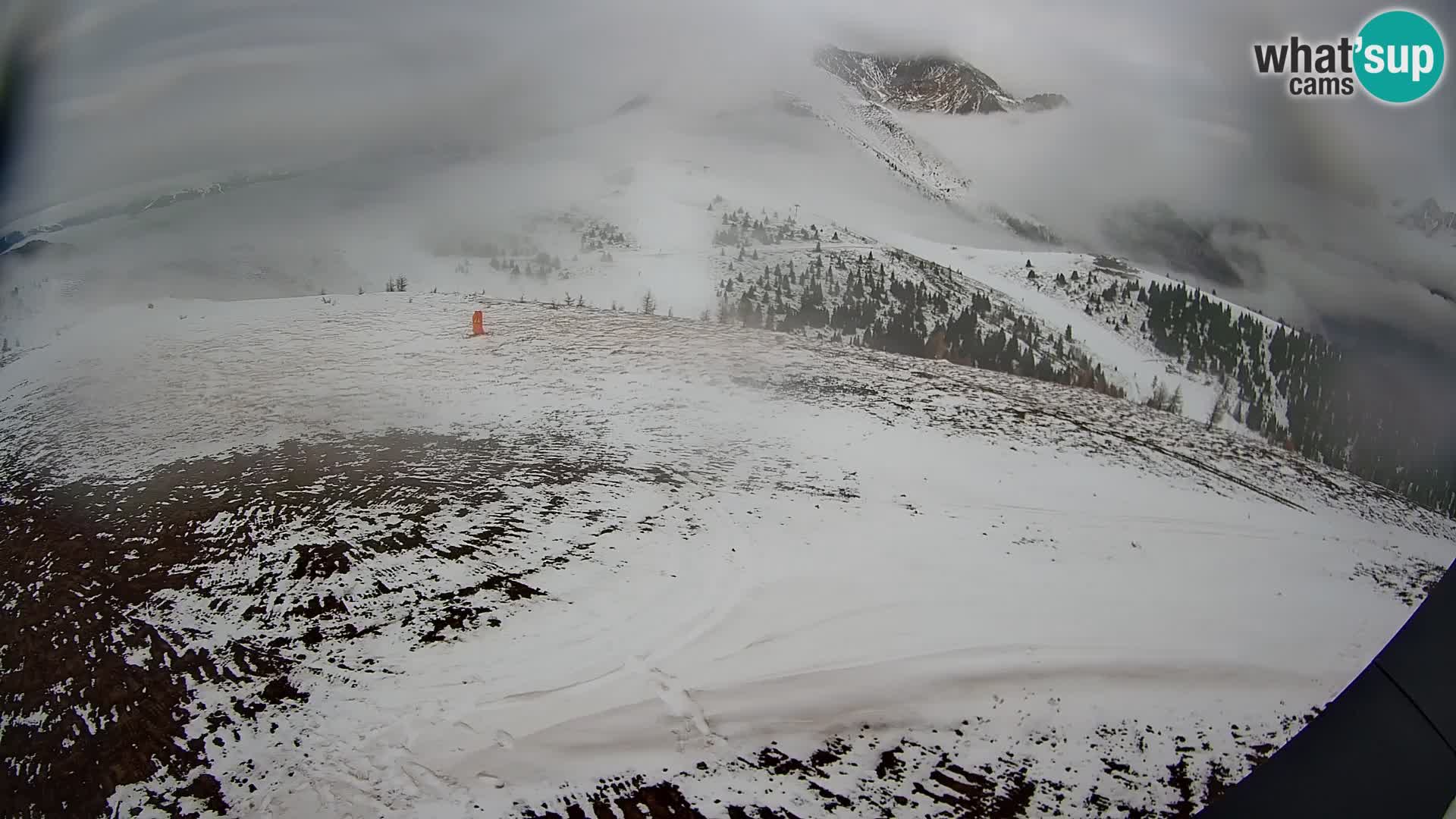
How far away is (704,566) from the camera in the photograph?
1.97 metres

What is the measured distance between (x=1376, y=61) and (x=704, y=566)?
7.05 ft

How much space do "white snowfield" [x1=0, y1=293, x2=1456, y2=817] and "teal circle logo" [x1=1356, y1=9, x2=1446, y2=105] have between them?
97 centimetres

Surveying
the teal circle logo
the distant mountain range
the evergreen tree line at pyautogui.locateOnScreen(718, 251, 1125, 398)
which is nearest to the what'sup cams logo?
the teal circle logo

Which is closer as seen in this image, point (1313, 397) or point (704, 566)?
point (704, 566)

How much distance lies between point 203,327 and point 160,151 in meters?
0.45

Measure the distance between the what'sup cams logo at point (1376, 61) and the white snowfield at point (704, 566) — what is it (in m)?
0.94

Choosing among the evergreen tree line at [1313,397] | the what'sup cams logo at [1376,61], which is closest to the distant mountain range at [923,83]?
the what'sup cams logo at [1376,61]

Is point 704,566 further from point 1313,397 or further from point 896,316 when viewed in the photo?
point 1313,397

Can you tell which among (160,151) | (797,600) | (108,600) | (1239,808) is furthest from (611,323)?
(1239,808)

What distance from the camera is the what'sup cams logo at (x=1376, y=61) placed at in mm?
1992

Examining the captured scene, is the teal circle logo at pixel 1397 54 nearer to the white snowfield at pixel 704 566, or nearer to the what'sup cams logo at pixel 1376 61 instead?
the what'sup cams logo at pixel 1376 61

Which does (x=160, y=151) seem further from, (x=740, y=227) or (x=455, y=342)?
(x=740, y=227)

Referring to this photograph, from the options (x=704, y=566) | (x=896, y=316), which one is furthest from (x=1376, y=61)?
(x=704, y=566)

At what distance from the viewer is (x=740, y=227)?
7.52 ft
